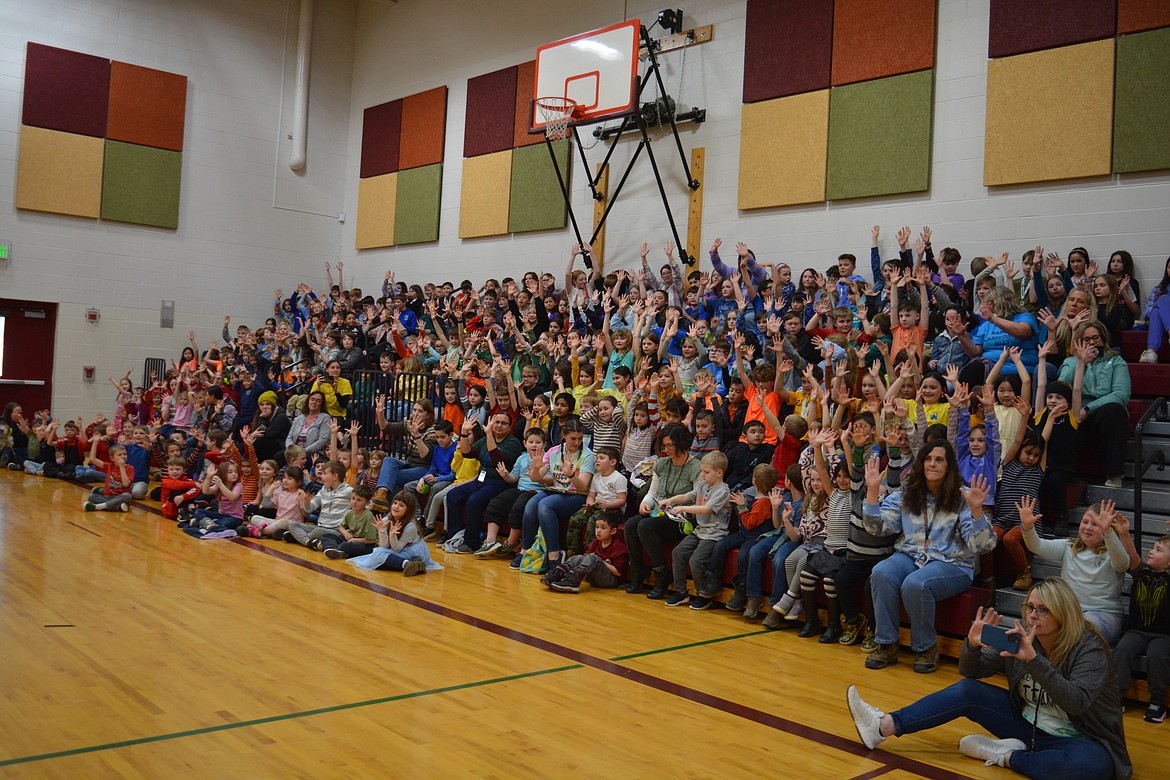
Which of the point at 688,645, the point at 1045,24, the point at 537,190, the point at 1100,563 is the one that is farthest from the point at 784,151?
the point at 688,645

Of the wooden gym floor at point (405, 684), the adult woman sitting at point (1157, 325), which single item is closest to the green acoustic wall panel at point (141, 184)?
the wooden gym floor at point (405, 684)

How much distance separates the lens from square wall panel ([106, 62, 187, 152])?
1534 cm

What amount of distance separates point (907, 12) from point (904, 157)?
1.60m

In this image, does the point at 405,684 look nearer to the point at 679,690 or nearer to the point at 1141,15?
the point at 679,690

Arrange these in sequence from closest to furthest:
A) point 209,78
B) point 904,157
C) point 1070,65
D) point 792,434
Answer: point 792,434, point 1070,65, point 904,157, point 209,78

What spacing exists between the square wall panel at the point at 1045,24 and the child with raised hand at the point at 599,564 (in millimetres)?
6275

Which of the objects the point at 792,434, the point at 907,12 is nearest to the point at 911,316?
the point at 792,434

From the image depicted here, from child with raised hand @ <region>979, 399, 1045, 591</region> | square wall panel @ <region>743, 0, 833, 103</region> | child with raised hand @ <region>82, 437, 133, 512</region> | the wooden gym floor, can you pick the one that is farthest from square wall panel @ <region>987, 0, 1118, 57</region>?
child with raised hand @ <region>82, 437, 133, 512</region>

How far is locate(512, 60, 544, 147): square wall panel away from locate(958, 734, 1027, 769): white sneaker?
11828 mm

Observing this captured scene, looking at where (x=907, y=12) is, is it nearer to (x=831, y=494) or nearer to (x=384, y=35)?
(x=831, y=494)

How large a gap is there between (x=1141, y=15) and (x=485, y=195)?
934cm

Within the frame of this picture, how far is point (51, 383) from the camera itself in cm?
1495

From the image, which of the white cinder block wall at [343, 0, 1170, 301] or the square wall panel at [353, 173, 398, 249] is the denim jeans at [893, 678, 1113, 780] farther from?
the square wall panel at [353, 173, 398, 249]

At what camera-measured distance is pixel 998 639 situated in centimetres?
375
